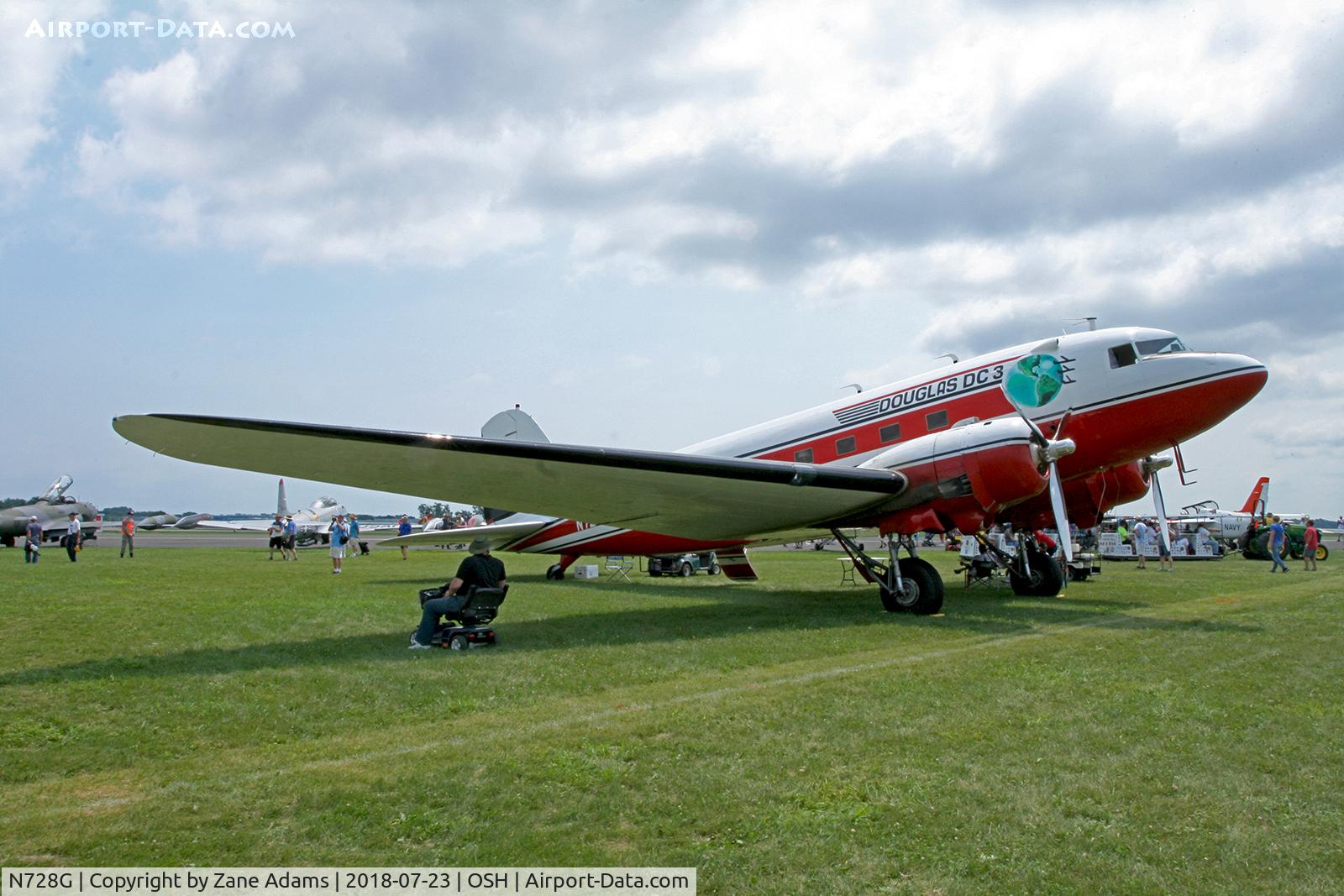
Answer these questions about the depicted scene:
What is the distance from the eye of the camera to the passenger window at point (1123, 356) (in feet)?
42.2

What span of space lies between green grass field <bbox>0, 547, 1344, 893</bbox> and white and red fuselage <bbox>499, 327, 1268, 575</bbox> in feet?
7.55

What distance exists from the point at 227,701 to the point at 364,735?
5.17 ft

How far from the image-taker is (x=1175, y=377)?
12531mm

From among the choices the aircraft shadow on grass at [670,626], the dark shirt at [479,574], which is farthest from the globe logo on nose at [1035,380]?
the dark shirt at [479,574]

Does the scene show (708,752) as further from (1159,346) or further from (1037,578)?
(1037,578)

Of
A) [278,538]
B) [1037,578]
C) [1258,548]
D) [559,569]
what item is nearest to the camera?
[1037,578]

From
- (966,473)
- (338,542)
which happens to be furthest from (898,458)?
(338,542)

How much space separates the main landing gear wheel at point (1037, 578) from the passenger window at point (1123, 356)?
5.39 meters

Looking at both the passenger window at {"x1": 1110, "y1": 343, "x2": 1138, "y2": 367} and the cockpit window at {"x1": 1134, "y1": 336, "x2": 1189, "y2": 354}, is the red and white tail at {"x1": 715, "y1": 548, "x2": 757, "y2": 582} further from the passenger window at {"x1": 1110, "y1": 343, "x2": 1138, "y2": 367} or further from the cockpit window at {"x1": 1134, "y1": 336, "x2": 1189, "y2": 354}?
the cockpit window at {"x1": 1134, "y1": 336, "x2": 1189, "y2": 354}

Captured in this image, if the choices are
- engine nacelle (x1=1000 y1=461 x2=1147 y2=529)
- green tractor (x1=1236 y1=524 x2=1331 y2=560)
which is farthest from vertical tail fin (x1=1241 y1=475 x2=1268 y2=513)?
engine nacelle (x1=1000 y1=461 x2=1147 y2=529)

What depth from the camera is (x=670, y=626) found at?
11.3 meters

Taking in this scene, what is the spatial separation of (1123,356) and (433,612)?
1063cm

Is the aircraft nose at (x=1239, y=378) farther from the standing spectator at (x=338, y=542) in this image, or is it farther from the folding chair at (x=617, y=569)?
the standing spectator at (x=338, y=542)

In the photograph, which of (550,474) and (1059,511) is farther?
(1059,511)
